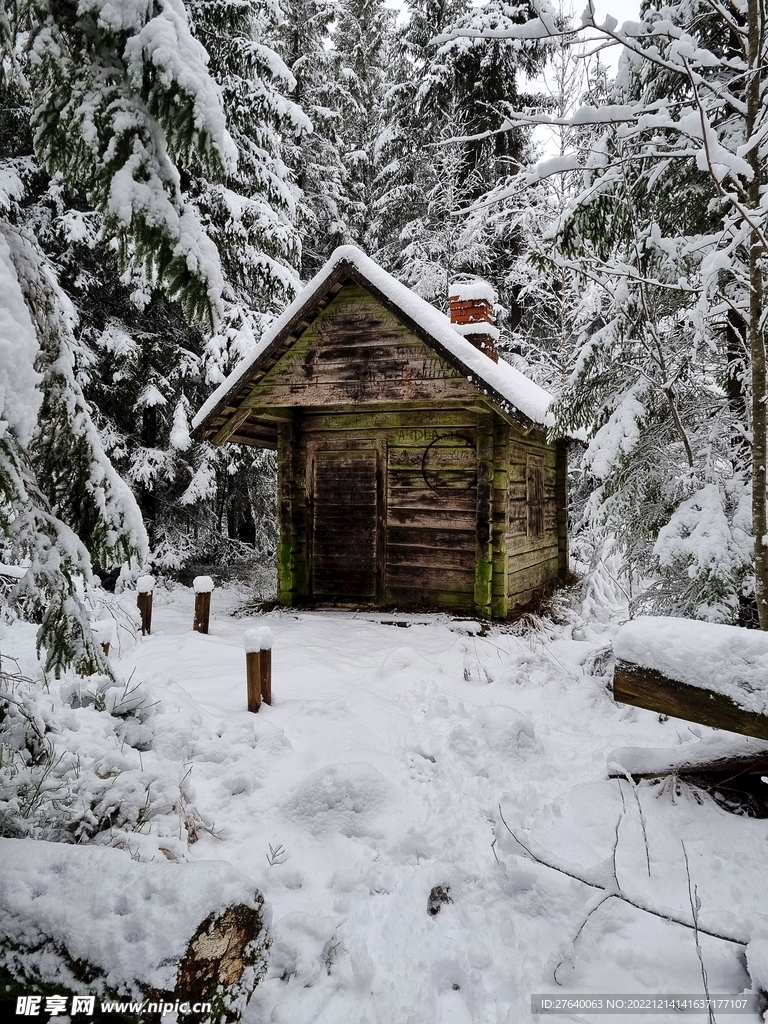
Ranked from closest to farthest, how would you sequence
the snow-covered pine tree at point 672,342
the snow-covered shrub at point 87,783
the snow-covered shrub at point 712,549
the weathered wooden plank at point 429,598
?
1. the snow-covered shrub at point 87,783
2. the snow-covered pine tree at point 672,342
3. the snow-covered shrub at point 712,549
4. the weathered wooden plank at point 429,598

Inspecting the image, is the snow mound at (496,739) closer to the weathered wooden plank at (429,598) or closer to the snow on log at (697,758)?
the snow on log at (697,758)

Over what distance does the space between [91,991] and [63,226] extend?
11655 millimetres

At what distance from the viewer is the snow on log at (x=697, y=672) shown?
2.44m

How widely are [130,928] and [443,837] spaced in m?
1.97

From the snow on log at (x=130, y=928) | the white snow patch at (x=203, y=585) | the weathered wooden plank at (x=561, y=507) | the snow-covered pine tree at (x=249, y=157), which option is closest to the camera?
the snow on log at (x=130, y=928)

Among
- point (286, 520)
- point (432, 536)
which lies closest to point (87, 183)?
point (432, 536)

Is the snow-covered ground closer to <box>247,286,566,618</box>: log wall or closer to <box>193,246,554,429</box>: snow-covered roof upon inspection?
<box>247,286,566,618</box>: log wall

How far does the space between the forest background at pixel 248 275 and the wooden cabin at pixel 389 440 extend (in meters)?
1.64

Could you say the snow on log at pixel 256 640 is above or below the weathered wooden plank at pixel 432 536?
below

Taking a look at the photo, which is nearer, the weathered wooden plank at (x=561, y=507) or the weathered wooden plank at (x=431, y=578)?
the weathered wooden plank at (x=431, y=578)

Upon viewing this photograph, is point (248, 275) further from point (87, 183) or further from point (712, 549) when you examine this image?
point (712, 549)

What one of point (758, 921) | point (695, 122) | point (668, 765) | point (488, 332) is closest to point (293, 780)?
point (668, 765)

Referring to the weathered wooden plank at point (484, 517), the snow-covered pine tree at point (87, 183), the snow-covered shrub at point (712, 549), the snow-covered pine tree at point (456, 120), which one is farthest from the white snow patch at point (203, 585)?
the snow-covered pine tree at point (456, 120)

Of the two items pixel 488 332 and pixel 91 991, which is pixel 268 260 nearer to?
pixel 488 332
